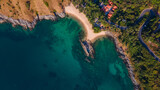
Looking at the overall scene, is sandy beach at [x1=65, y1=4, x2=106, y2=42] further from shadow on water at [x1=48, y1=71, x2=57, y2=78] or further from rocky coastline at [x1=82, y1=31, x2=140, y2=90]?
shadow on water at [x1=48, y1=71, x2=57, y2=78]

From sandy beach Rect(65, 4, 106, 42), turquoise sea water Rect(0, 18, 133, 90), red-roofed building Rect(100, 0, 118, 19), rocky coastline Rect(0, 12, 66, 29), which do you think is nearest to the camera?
rocky coastline Rect(0, 12, 66, 29)

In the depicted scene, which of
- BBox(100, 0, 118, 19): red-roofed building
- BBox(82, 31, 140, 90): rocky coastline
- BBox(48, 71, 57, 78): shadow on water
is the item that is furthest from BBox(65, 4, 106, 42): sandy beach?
BBox(48, 71, 57, 78): shadow on water

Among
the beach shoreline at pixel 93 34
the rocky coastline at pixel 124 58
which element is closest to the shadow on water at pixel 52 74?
the rocky coastline at pixel 124 58

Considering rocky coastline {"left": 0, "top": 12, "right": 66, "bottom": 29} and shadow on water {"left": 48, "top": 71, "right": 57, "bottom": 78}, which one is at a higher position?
rocky coastline {"left": 0, "top": 12, "right": 66, "bottom": 29}

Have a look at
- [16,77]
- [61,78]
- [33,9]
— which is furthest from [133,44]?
[16,77]

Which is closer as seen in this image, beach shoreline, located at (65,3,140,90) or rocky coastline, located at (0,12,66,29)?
rocky coastline, located at (0,12,66,29)

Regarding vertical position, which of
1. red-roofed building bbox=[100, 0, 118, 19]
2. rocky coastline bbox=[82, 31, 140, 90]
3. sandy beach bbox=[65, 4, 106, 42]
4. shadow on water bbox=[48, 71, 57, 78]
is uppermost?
red-roofed building bbox=[100, 0, 118, 19]

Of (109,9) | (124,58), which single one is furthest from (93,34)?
(124,58)
